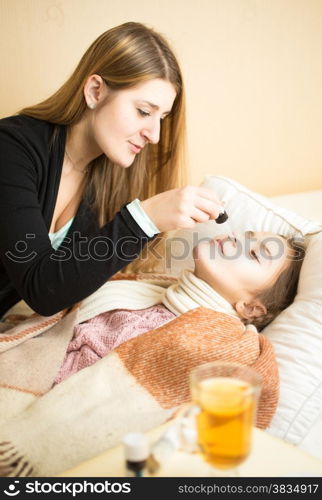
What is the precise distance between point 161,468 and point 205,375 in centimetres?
13

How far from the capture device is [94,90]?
4.30 feet

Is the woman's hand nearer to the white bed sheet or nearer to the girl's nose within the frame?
the girl's nose

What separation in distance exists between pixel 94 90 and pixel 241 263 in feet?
1.95

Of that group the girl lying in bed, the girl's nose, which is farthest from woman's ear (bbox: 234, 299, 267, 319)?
the girl's nose

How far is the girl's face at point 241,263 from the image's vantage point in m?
1.38

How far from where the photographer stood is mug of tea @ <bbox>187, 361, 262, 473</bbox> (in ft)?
2.01

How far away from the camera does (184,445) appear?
2.26ft

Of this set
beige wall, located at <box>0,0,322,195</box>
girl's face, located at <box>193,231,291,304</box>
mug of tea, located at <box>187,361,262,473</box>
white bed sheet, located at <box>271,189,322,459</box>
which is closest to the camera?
mug of tea, located at <box>187,361,262,473</box>

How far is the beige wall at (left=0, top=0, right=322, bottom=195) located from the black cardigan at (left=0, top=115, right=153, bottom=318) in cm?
48

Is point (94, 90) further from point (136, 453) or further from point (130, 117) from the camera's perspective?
point (136, 453)

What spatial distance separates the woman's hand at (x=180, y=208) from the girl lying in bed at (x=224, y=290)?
11.8 inches

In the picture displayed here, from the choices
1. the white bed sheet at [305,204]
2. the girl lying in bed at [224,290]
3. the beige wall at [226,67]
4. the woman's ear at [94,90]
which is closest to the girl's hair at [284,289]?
the girl lying in bed at [224,290]

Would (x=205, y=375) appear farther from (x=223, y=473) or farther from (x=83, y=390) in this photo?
(x=83, y=390)

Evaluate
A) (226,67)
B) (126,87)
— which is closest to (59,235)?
(126,87)
